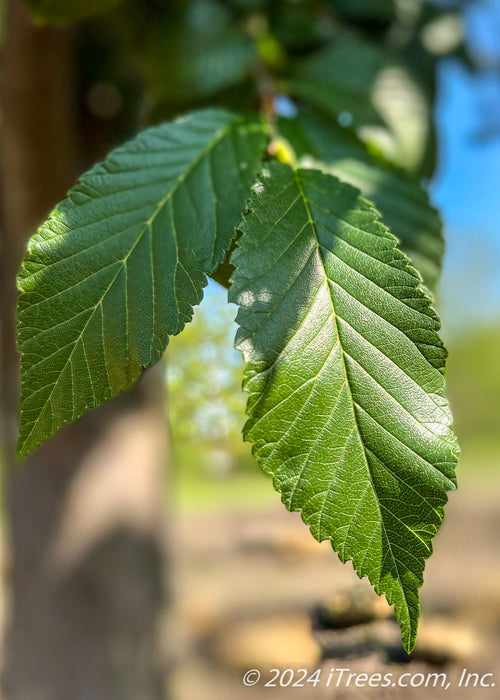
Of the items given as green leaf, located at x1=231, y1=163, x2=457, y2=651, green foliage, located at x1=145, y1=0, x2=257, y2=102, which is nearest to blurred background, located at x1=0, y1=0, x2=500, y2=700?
green foliage, located at x1=145, y1=0, x2=257, y2=102

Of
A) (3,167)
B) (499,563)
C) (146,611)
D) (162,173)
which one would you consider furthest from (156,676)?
(499,563)

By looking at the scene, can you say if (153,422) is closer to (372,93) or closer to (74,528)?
(74,528)

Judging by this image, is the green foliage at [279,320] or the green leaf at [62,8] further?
the green leaf at [62,8]

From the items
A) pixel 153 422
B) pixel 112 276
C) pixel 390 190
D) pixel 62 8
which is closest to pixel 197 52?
pixel 62 8

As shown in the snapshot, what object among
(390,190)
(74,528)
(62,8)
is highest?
(62,8)

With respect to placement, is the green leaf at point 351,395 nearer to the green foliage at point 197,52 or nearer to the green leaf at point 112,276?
the green leaf at point 112,276

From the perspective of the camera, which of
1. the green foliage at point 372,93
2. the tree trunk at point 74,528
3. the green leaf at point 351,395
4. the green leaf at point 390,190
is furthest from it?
the tree trunk at point 74,528

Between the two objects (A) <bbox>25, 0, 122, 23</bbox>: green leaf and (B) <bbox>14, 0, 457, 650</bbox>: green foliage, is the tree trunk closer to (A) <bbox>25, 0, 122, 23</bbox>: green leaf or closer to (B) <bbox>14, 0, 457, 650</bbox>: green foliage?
(A) <bbox>25, 0, 122, 23</bbox>: green leaf

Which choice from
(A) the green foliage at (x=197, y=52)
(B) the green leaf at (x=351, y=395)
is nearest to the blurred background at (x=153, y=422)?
(A) the green foliage at (x=197, y=52)
